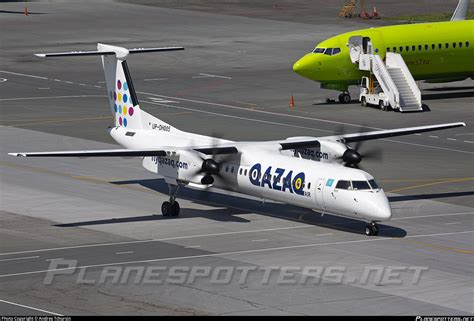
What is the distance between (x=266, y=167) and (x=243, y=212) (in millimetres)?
3243

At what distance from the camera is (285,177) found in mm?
48875

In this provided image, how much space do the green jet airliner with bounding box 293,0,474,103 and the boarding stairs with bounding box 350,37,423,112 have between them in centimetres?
66

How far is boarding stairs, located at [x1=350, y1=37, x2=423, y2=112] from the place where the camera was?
78.2m

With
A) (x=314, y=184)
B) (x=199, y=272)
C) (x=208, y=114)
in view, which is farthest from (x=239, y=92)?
(x=199, y=272)

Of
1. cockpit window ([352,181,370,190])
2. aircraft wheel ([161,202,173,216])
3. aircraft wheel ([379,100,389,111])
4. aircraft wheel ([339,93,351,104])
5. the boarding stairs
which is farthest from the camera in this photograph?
aircraft wheel ([339,93,351,104])

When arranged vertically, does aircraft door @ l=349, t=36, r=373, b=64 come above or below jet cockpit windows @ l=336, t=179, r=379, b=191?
above

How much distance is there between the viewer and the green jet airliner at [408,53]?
80438 mm

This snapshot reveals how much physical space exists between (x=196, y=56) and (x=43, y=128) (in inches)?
1168

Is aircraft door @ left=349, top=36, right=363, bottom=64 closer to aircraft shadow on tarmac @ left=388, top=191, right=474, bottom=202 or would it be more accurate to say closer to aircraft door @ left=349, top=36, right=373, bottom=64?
aircraft door @ left=349, top=36, right=373, bottom=64

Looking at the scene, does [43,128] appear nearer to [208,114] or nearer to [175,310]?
[208,114]

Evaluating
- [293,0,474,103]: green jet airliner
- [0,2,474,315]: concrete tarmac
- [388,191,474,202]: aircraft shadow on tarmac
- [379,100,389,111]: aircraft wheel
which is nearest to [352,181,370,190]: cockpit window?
[0,2,474,315]: concrete tarmac

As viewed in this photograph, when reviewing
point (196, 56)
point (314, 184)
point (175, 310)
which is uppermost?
point (196, 56)

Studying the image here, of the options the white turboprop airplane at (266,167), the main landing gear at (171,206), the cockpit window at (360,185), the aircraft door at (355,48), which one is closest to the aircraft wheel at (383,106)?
the aircraft door at (355,48)

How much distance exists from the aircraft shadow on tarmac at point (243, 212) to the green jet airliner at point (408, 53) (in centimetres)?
2628
